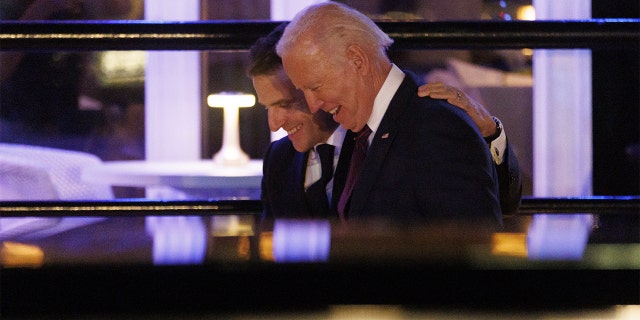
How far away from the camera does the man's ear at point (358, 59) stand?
83.5 inches

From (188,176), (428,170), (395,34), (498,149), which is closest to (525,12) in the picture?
(188,176)

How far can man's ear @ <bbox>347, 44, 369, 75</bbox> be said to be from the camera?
2.12 meters

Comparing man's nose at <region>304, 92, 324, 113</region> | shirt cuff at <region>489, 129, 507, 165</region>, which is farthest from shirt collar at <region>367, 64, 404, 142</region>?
shirt cuff at <region>489, 129, 507, 165</region>

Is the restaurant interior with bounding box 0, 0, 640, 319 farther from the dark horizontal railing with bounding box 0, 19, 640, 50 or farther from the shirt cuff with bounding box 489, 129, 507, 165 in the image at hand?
the shirt cuff with bounding box 489, 129, 507, 165

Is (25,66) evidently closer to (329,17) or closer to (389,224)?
(329,17)

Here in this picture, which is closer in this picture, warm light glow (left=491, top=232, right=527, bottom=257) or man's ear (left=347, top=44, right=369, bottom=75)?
warm light glow (left=491, top=232, right=527, bottom=257)

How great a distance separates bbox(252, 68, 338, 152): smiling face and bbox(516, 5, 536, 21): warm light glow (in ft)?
10.5

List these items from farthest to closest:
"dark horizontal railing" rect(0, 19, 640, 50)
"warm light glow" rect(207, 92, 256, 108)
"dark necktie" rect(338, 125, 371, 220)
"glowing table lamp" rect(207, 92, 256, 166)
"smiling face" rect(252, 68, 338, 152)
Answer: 1. "glowing table lamp" rect(207, 92, 256, 166)
2. "warm light glow" rect(207, 92, 256, 108)
3. "smiling face" rect(252, 68, 338, 152)
4. "dark necktie" rect(338, 125, 371, 220)
5. "dark horizontal railing" rect(0, 19, 640, 50)

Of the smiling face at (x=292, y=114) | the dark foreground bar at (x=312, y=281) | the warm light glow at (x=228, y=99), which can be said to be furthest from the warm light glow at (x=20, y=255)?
the warm light glow at (x=228, y=99)

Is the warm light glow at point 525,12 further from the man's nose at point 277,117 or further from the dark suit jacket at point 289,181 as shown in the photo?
the dark suit jacket at point 289,181

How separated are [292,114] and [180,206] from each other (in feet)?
2.76

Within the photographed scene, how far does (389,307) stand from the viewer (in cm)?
52

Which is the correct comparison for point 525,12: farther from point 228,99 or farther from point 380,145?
point 380,145

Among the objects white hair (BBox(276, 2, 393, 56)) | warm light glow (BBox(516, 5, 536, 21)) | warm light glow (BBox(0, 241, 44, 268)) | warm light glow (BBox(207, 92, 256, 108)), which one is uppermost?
warm light glow (BBox(516, 5, 536, 21))
